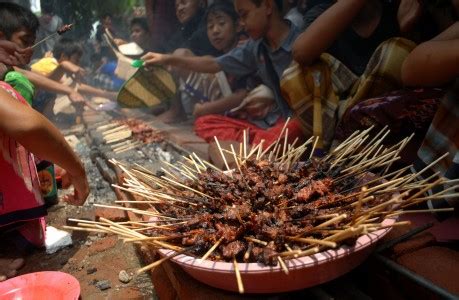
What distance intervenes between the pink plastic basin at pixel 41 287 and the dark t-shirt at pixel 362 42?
368 cm

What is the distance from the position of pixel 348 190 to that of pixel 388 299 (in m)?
0.64

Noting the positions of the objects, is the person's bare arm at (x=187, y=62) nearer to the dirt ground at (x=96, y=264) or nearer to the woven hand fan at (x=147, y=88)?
the woven hand fan at (x=147, y=88)

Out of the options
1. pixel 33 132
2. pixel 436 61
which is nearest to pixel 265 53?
pixel 436 61

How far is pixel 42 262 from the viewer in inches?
133

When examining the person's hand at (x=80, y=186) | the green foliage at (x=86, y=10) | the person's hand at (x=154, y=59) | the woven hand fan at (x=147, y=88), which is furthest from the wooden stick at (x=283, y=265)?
the green foliage at (x=86, y=10)

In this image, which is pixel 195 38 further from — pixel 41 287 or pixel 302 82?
pixel 41 287

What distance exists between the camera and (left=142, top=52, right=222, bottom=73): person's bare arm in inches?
284

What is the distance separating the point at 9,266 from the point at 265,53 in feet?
15.4

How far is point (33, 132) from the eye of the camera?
8.70 ft

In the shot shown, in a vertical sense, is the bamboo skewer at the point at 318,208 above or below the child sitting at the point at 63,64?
below

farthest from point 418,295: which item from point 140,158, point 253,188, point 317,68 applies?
point 140,158

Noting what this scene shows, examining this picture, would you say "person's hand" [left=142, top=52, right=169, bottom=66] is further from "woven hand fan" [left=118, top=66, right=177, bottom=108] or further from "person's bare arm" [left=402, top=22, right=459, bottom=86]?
"person's bare arm" [left=402, top=22, right=459, bottom=86]

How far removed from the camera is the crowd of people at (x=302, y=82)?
2523mm

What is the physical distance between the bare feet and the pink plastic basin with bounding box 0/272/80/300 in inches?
31.8
